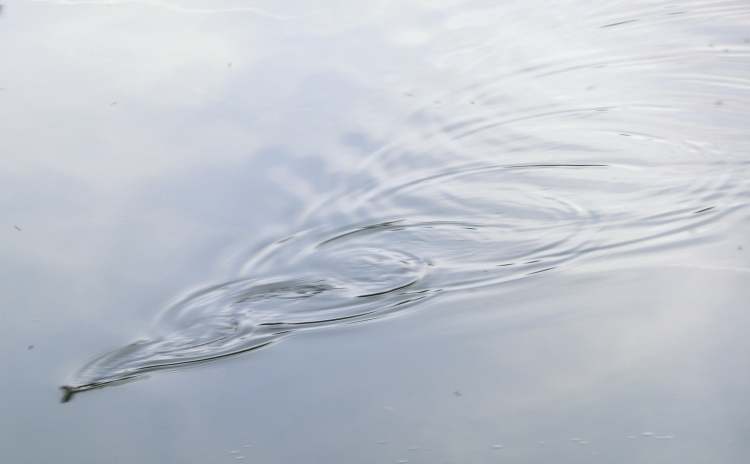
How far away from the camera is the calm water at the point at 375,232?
5.16 m

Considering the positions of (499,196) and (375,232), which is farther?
(499,196)

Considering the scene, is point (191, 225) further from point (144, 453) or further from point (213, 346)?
point (144, 453)

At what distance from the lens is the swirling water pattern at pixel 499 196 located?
Result: 235 inches

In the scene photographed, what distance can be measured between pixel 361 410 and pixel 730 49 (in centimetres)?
525

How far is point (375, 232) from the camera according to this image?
264 inches

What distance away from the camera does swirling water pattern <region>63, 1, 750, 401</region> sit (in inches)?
235

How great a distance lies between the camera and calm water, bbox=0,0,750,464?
5.16 meters

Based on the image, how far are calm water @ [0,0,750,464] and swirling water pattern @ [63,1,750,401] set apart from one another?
0.07 feet

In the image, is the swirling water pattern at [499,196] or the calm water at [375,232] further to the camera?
the swirling water pattern at [499,196]

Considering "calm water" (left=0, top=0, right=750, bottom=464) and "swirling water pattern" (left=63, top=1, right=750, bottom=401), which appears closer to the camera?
"calm water" (left=0, top=0, right=750, bottom=464)

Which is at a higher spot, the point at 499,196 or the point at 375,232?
the point at 499,196

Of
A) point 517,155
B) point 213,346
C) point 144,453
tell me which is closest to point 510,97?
point 517,155

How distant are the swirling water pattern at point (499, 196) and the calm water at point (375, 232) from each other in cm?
2

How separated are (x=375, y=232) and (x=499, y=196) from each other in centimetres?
88
